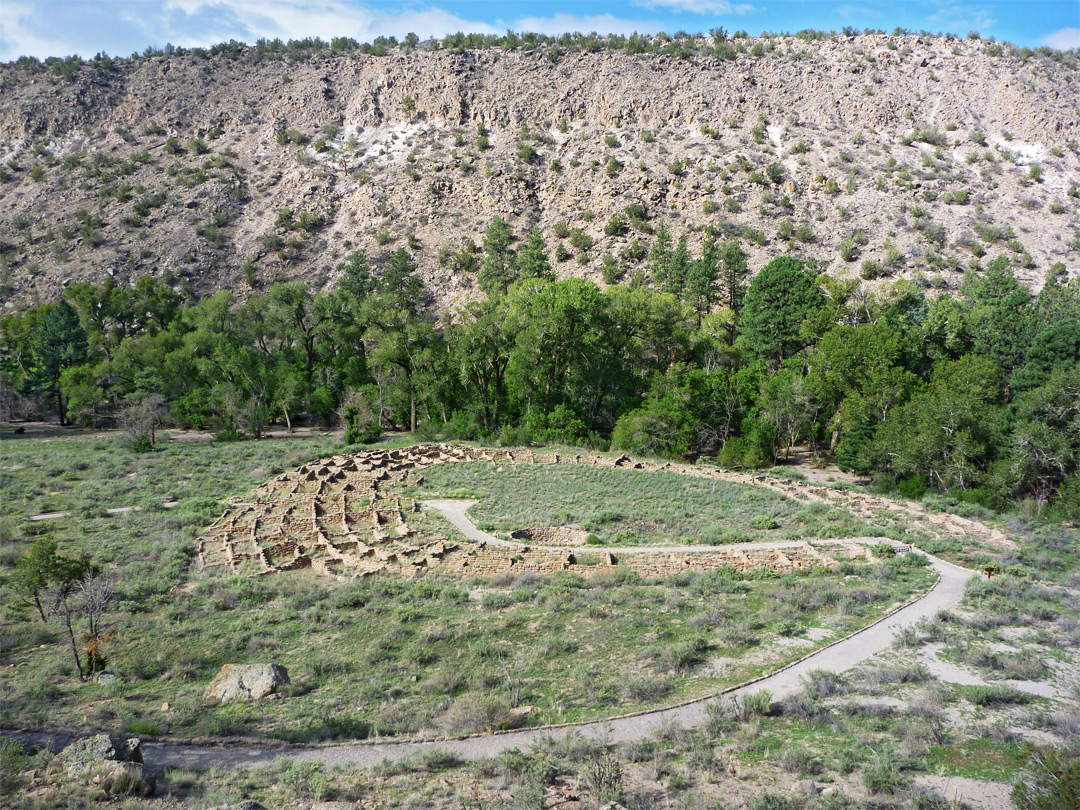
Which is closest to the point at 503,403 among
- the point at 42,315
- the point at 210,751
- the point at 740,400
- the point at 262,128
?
the point at 740,400

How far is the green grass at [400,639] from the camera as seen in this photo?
11.6 metres

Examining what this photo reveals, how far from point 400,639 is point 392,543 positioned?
25.7 feet

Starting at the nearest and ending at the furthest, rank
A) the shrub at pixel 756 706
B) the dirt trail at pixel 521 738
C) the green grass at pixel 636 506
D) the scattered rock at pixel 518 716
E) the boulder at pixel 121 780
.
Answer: the boulder at pixel 121 780, the dirt trail at pixel 521 738, the scattered rock at pixel 518 716, the shrub at pixel 756 706, the green grass at pixel 636 506

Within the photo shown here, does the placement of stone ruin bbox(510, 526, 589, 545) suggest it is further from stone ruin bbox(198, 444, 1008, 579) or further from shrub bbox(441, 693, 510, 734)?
shrub bbox(441, 693, 510, 734)

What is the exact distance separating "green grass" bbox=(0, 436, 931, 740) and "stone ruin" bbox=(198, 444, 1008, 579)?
3.29 ft

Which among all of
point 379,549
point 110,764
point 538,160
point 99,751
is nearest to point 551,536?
point 379,549

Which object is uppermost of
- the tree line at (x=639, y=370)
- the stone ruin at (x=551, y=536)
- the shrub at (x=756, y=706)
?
the tree line at (x=639, y=370)

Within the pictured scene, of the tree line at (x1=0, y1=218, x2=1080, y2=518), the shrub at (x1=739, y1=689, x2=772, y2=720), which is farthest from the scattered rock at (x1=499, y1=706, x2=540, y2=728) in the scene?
the tree line at (x1=0, y1=218, x2=1080, y2=518)

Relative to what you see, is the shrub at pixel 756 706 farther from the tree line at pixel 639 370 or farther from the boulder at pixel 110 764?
the tree line at pixel 639 370

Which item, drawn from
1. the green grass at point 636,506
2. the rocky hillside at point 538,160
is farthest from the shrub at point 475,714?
the rocky hillside at point 538,160

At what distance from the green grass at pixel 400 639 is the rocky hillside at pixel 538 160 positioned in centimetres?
5123

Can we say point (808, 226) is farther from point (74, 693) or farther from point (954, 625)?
point (74, 693)

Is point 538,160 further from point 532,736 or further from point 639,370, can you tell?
point 532,736

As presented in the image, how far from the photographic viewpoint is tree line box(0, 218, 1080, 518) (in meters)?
31.6
